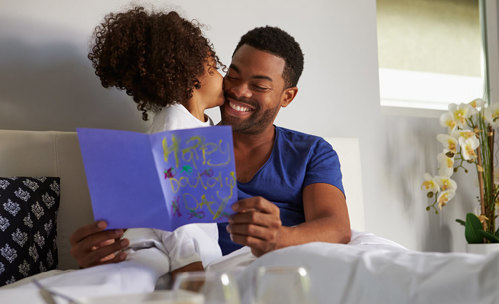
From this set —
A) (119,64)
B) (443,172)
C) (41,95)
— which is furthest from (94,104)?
(443,172)

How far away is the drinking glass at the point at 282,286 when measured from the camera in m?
0.51

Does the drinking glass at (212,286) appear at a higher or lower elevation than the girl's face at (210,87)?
lower

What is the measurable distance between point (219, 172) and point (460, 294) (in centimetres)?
52

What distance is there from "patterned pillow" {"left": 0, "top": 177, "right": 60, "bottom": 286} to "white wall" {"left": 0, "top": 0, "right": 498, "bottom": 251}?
1.15 ft

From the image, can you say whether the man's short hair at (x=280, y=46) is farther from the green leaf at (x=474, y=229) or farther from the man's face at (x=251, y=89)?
the green leaf at (x=474, y=229)

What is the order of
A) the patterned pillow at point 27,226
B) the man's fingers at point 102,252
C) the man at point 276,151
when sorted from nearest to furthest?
the man's fingers at point 102,252 → the patterned pillow at point 27,226 → the man at point 276,151

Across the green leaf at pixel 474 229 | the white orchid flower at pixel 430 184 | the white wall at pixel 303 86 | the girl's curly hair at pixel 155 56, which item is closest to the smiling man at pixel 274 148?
the girl's curly hair at pixel 155 56

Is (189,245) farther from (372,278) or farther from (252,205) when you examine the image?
(372,278)

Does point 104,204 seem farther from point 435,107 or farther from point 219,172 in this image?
point 435,107

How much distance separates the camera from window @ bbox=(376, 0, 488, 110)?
9.86 feet

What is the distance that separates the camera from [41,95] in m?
1.97

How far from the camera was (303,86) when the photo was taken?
2557 millimetres

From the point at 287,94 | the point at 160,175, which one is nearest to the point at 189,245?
the point at 160,175

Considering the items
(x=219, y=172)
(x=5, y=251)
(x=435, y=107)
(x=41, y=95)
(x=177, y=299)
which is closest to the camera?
(x=177, y=299)
